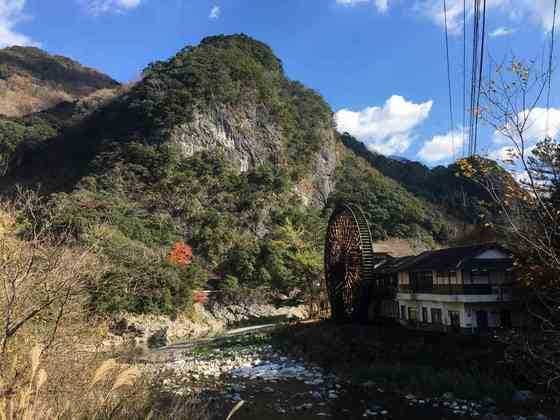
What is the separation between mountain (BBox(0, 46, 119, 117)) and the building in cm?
7230

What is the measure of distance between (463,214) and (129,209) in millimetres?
49176

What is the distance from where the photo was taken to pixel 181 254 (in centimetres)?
3703

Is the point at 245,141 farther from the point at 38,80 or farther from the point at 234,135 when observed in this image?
the point at 38,80

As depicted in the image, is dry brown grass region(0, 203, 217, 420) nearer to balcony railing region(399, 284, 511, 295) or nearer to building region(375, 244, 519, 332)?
balcony railing region(399, 284, 511, 295)

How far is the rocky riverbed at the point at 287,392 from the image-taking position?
12180 mm

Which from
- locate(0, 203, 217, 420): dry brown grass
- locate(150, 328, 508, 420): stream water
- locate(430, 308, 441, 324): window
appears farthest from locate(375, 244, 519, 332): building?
locate(0, 203, 217, 420): dry brown grass

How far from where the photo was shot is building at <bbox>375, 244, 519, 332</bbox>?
18.4 meters

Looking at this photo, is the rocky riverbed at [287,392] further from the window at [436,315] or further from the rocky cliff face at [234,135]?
the rocky cliff face at [234,135]

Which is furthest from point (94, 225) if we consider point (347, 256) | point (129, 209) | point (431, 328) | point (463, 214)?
point (463, 214)

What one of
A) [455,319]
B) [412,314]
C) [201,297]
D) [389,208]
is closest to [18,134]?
[201,297]

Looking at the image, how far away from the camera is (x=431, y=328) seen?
20703 mm

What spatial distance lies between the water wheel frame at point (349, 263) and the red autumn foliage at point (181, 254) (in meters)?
12.6

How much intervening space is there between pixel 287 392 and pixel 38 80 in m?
88.4

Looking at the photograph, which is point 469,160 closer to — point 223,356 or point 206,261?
point 223,356
